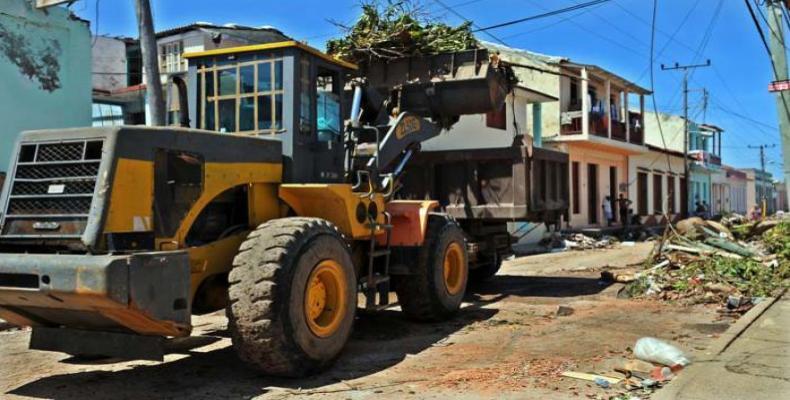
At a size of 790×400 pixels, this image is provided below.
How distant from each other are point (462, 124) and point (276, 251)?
49.4 ft

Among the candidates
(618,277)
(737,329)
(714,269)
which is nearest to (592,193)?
(618,277)

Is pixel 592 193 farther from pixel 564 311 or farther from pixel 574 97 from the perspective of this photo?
pixel 564 311

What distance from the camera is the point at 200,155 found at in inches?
231

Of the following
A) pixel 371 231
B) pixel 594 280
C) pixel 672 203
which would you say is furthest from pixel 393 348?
pixel 672 203

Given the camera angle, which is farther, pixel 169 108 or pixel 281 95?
pixel 169 108

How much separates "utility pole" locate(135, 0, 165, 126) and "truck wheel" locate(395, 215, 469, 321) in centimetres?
432

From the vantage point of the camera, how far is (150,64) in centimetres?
1052

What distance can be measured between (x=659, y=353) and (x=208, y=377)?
398 cm

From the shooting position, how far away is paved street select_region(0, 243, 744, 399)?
581 centimetres

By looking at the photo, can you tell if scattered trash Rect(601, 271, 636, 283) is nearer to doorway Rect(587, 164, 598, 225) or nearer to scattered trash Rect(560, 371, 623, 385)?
scattered trash Rect(560, 371, 623, 385)

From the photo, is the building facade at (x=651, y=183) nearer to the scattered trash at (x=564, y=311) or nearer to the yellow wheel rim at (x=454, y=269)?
the scattered trash at (x=564, y=311)

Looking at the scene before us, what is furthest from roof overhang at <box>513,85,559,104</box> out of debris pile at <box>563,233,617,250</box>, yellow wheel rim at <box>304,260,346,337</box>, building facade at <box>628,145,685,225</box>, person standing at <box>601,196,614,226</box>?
yellow wheel rim at <box>304,260,346,337</box>

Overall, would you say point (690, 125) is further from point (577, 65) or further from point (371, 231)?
point (371, 231)

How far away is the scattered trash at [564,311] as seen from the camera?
9491mm
